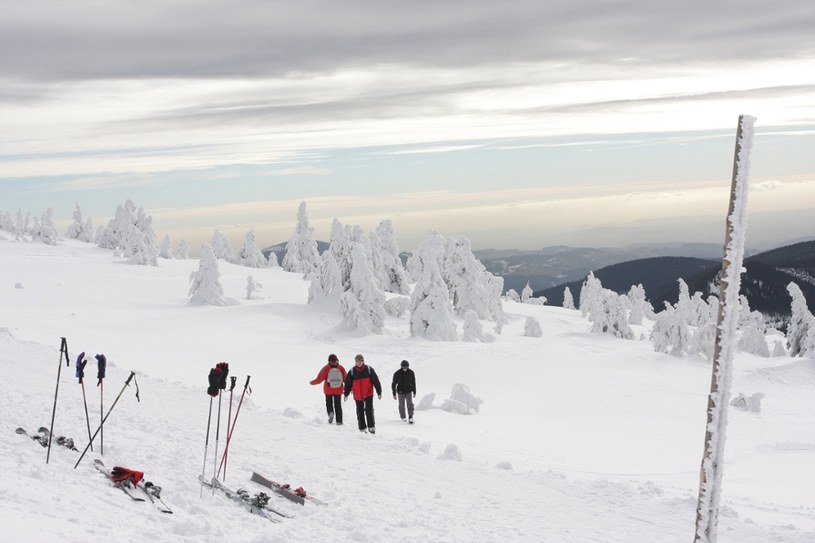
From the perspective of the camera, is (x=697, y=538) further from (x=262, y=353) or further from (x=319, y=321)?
(x=319, y=321)

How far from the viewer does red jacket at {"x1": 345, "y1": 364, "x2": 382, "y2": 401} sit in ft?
53.8

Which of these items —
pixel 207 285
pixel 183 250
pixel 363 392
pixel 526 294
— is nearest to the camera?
pixel 363 392

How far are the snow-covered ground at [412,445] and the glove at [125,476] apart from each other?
147 mm

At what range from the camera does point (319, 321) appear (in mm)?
45281

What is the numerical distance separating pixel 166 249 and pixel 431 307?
237 feet

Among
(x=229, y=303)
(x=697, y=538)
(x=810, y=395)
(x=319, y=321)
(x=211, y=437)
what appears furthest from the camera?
(x=229, y=303)

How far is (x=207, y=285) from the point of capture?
4938 centimetres

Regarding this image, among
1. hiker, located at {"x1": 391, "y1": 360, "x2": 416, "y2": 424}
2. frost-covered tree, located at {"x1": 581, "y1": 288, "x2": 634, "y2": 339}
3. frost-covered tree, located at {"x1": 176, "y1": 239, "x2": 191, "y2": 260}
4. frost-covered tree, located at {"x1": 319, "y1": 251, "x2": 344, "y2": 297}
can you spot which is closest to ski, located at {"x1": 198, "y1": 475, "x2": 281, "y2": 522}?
hiker, located at {"x1": 391, "y1": 360, "x2": 416, "y2": 424}

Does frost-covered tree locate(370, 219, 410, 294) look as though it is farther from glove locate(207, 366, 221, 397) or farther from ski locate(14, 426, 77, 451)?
glove locate(207, 366, 221, 397)

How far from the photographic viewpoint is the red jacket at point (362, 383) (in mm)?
16391

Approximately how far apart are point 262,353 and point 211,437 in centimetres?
2051

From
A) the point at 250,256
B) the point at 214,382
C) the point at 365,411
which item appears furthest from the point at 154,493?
the point at 250,256

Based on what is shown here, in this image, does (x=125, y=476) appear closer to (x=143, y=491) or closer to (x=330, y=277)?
(x=143, y=491)

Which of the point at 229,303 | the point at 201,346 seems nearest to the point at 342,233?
the point at 229,303
